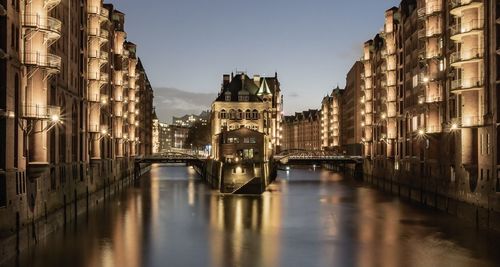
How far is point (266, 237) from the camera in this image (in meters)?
47.2

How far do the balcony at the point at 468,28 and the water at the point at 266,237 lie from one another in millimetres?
15403

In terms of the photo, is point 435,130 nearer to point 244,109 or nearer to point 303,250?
point 303,250

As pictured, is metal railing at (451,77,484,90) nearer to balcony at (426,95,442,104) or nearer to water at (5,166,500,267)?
water at (5,166,500,267)

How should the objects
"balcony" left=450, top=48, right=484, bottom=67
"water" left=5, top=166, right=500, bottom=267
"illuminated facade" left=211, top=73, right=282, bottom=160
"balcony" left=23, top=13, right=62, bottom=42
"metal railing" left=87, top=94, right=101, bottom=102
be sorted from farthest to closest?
"illuminated facade" left=211, top=73, right=282, bottom=160 → "metal railing" left=87, top=94, right=101, bottom=102 → "balcony" left=450, top=48, right=484, bottom=67 → "water" left=5, top=166, right=500, bottom=267 → "balcony" left=23, top=13, right=62, bottom=42

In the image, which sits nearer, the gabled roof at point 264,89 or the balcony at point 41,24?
the balcony at point 41,24

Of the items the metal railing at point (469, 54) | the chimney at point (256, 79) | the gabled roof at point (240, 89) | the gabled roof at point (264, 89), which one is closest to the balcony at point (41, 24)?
the metal railing at point (469, 54)

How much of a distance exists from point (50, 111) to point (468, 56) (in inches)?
1255

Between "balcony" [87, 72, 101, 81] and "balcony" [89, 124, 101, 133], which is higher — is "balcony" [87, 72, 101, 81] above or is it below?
above

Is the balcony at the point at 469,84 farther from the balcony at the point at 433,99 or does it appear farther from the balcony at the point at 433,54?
the balcony at the point at 433,54

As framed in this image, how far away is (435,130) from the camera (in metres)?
60.3

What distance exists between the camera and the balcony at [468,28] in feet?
153

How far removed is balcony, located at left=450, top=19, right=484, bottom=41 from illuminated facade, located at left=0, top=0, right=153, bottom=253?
30.5 meters

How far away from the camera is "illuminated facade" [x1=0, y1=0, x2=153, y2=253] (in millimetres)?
34344

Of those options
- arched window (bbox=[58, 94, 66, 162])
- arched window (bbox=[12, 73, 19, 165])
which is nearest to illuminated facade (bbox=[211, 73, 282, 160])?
arched window (bbox=[58, 94, 66, 162])
